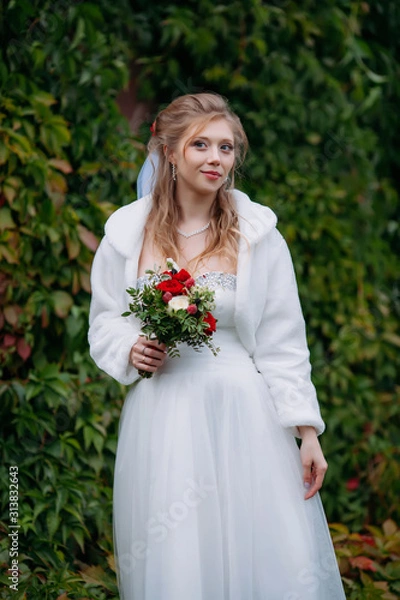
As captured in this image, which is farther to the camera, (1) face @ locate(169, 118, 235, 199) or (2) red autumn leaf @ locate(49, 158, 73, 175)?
(2) red autumn leaf @ locate(49, 158, 73, 175)

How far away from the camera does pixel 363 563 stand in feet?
13.5

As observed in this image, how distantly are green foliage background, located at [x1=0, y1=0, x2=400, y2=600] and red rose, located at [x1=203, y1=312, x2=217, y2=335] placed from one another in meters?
1.36

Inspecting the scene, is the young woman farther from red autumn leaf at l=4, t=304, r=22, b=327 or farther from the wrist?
red autumn leaf at l=4, t=304, r=22, b=327

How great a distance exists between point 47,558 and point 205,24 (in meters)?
2.92

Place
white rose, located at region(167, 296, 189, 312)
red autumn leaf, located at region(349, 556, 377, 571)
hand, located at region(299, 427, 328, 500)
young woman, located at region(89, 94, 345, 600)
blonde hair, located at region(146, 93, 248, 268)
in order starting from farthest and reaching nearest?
red autumn leaf, located at region(349, 556, 377, 571) < blonde hair, located at region(146, 93, 248, 268) < hand, located at region(299, 427, 328, 500) < young woman, located at region(89, 94, 345, 600) < white rose, located at region(167, 296, 189, 312)

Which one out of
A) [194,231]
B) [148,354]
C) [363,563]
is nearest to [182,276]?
[148,354]

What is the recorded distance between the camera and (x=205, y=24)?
496cm

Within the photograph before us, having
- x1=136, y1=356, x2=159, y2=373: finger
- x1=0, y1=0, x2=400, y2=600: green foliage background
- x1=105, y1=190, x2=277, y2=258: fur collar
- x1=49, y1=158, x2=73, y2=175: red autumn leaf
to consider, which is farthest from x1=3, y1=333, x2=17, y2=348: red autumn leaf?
x1=136, y1=356, x2=159, y2=373: finger

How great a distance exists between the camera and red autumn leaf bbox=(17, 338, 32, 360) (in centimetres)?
402

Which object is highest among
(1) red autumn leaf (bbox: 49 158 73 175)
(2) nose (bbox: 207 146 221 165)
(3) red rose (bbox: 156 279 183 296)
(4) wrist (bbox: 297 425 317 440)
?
(1) red autumn leaf (bbox: 49 158 73 175)

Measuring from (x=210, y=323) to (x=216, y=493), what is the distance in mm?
522

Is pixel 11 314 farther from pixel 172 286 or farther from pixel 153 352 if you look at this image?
pixel 172 286

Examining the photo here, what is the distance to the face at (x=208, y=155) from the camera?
2934 millimetres

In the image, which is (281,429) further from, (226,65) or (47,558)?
(226,65)
